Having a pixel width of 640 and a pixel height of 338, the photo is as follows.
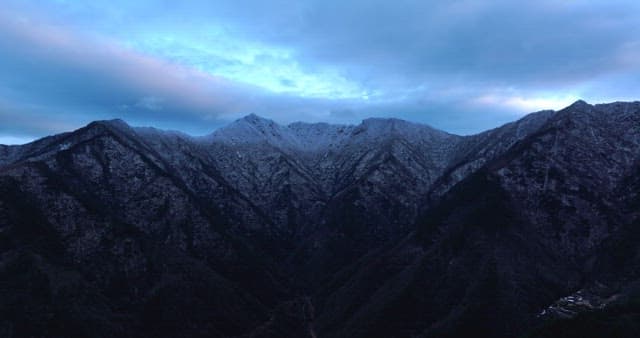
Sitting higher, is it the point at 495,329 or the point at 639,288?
the point at 639,288

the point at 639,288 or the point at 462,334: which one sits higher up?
the point at 639,288

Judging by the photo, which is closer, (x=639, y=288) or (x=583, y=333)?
(x=583, y=333)

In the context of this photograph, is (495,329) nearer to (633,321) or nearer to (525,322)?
(525,322)

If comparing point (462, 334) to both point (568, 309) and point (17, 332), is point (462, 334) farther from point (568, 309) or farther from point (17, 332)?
point (17, 332)

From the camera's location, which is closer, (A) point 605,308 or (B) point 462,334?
(A) point 605,308

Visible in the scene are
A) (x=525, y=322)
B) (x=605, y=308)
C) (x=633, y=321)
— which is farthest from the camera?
(x=525, y=322)

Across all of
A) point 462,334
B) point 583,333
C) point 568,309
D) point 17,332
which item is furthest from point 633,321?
point 17,332

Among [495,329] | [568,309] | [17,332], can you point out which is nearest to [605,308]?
[568,309]

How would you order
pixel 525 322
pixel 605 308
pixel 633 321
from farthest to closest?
1. pixel 525 322
2. pixel 605 308
3. pixel 633 321
